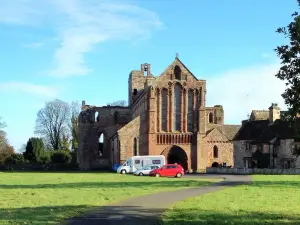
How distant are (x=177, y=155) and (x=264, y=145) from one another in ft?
47.7

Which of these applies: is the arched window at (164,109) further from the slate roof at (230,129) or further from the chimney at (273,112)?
the slate roof at (230,129)

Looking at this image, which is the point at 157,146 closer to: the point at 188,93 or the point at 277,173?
the point at 188,93

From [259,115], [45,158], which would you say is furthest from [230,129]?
[45,158]

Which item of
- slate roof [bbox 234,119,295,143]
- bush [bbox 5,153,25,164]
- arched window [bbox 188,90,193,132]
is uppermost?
arched window [bbox 188,90,193,132]

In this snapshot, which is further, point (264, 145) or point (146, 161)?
point (264, 145)

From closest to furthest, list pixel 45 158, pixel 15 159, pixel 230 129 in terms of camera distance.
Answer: pixel 45 158 → pixel 15 159 → pixel 230 129

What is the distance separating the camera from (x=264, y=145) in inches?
3086

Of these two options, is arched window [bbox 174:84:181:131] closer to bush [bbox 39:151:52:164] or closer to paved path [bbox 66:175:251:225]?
bush [bbox 39:151:52:164]

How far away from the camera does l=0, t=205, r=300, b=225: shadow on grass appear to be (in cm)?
1622

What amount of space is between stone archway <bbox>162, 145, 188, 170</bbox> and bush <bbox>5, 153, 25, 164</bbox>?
39.7 metres

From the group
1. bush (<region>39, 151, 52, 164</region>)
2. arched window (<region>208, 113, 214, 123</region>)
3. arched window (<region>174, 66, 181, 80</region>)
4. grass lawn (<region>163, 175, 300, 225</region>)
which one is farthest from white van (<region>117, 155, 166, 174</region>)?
arched window (<region>208, 113, 214, 123</region>)

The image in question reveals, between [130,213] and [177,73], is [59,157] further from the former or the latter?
[130,213]

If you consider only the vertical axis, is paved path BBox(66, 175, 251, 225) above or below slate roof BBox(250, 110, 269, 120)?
below

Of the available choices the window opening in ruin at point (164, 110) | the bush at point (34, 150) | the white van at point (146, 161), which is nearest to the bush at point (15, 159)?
the bush at point (34, 150)
